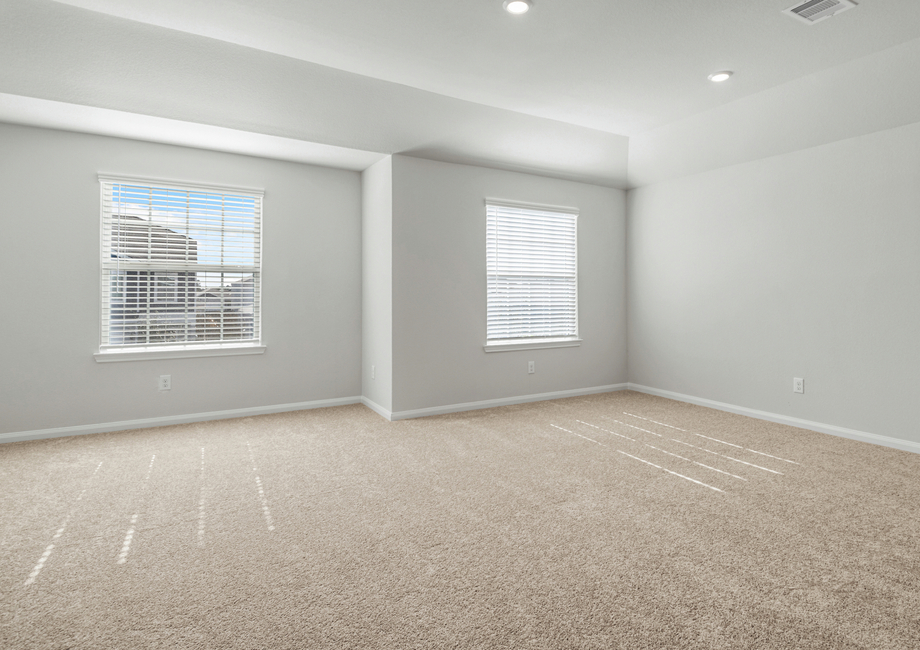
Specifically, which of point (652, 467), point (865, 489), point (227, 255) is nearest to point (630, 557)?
point (652, 467)

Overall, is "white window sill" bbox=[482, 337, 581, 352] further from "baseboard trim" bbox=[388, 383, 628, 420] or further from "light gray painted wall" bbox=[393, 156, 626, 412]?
"baseboard trim" bbox=[388, 383, 628, 420]

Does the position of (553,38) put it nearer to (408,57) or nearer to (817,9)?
(408,57)

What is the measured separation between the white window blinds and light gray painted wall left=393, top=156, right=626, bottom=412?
134 centimetres

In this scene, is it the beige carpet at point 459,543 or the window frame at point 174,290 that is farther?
the window frame at point 174,290

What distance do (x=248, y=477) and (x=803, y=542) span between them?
9.27 ft

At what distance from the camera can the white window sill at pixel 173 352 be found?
3852 millimetres

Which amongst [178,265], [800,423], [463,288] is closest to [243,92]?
[178,265]

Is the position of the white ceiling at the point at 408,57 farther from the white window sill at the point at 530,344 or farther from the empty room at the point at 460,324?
the white window sill at the point at 530,344

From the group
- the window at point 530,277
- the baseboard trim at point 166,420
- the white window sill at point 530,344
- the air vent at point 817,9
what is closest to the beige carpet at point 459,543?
the baseboard trim at point 166,420

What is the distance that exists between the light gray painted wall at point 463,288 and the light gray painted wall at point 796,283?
57 centimetres

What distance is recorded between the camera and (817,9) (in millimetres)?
2568

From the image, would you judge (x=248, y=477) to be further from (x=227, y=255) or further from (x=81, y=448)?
(x=227, y=255)

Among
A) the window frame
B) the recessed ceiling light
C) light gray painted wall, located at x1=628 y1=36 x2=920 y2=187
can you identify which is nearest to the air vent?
light gray painted wall, located at x1=628 y1=36 x2=920 y2=187

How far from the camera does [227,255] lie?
14.1ft
